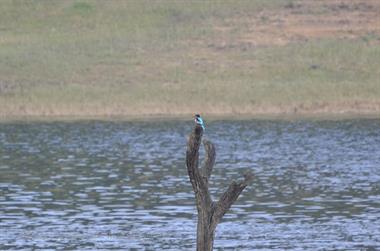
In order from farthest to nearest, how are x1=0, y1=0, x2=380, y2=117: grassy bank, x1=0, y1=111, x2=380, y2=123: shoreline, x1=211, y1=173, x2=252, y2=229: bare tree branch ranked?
1. x1=0, y1=0, x2=380, y2=117: grassy bank
2. x1=0, y1=111, x2=380, y2=123: shoreline
3. x1=211, y1=173, x2=252, y2=229: bare tree branch

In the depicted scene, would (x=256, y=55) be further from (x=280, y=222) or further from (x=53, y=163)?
(x=280, y=222)

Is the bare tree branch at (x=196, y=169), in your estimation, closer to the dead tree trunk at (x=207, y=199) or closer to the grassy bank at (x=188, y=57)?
the dead tree trunk at (x=207, y=199)

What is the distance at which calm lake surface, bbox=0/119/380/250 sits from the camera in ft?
86.7

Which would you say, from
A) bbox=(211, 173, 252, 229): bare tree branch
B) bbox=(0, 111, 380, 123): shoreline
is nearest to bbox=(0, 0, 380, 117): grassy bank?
bbox=(0, 111, 380, 123): shoreline

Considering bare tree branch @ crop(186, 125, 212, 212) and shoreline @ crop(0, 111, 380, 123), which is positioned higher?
shoreline @ crop(0, 111, 380, 123)

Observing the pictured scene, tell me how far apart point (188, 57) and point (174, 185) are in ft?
104

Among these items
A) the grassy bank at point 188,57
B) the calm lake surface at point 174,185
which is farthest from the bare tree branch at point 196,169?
the grassy bank at point 188,57

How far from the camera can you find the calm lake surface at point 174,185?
1040 inches

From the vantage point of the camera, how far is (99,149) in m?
47.2

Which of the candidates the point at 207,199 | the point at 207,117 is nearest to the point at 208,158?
the point at 207,199

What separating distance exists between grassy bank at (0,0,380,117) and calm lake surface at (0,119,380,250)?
381cm

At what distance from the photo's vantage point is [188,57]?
67.4 metres

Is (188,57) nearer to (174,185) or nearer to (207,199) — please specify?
(174,185)

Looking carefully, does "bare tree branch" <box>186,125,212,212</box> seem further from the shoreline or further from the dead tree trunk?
the shoreline
